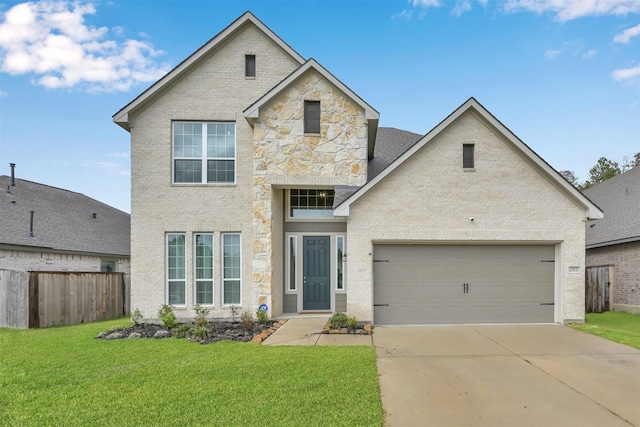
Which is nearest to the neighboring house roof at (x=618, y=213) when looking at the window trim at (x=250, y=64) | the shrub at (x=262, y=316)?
the shrub at (x=262, y=316)

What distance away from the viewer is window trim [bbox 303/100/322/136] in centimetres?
1077

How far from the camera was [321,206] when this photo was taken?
470 inches

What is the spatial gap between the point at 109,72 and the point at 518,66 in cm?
1925

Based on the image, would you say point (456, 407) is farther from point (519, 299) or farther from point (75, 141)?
point (75, 141)

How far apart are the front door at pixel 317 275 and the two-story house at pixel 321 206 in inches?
1.4

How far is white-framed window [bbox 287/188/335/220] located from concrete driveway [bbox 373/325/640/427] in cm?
461

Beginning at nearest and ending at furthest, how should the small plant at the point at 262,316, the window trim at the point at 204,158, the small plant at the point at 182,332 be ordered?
the small plant at the point at 182,332, the small plant at the point at 262,316, the window trim at the point at 204,158

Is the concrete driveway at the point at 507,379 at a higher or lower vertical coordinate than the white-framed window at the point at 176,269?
lower

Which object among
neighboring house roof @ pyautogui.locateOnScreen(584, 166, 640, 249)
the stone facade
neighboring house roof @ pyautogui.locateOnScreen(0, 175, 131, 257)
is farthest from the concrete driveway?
A: neighboring house roof @ pyautogui.locateOnScreen(0, 175, 131, 257)

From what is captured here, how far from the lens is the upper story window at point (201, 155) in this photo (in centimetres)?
1110

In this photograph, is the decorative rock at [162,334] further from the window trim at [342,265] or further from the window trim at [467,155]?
the window trim at [467,155]

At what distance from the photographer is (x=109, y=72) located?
1546 cm

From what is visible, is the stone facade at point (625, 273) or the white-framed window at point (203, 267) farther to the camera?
the stone facade at point (625, 273)

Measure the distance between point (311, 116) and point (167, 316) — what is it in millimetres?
7254
